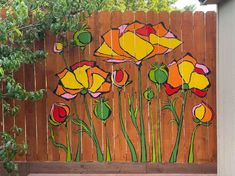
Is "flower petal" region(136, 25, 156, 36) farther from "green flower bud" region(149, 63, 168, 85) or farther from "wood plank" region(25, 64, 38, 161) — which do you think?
"wood plank" region(25, 64, 38, 161)

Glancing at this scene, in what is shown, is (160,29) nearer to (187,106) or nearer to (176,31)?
(176,31)

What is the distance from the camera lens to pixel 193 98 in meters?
5.05

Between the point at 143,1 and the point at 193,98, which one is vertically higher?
the point at 143,1

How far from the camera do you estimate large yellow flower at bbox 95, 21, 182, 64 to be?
499 centimetres

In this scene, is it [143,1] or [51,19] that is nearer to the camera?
[51,19]

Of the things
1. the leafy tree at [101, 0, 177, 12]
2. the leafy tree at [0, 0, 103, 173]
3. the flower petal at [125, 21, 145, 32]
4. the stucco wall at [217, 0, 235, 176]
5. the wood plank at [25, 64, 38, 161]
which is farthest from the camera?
the leafy tree at [101, 0, 177, 12]

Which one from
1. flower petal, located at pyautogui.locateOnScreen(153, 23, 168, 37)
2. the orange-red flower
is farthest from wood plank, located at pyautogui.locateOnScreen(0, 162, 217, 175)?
flower petal, located at pyautogui.locateOnScreen(153, 23, 168, 37)

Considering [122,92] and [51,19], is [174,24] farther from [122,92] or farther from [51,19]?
[51,19]

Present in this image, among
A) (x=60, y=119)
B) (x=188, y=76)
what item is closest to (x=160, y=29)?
(x=188, y=76)

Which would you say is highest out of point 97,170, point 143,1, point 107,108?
point 143,1

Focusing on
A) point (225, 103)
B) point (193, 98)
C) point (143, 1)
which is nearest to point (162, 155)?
point (193, 98)

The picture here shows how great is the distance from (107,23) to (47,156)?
6.24 feet

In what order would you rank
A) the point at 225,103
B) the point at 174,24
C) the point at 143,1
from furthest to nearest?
1. the point at 143,1
2. the point at 174,24
3. the point at 225,103

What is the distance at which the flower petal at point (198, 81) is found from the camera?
502 centimetres
